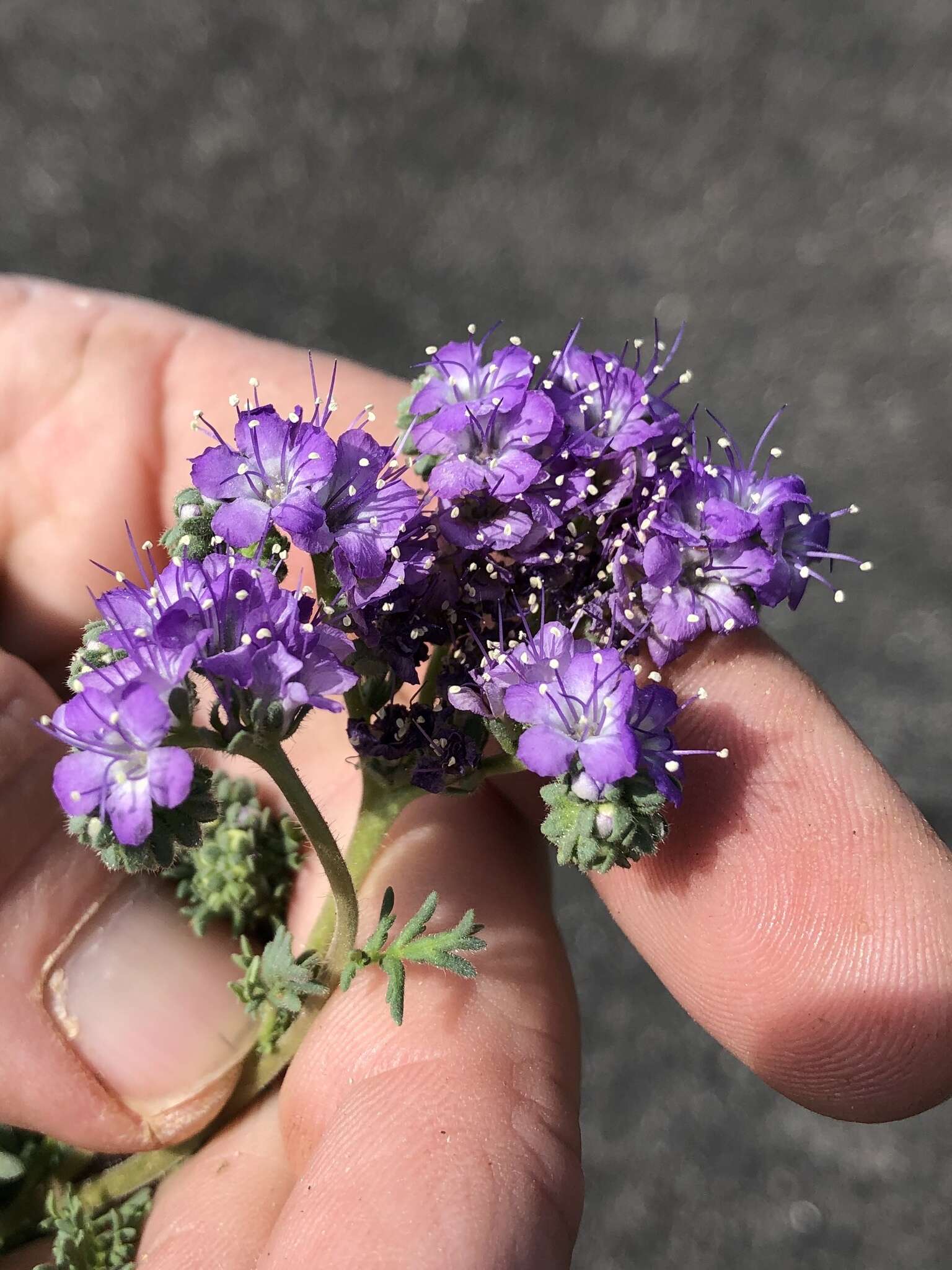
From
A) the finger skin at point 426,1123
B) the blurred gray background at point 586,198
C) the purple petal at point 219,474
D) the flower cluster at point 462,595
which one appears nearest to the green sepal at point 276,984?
the finger skin at point 426,1123

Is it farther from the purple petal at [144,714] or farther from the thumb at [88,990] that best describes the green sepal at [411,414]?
the thumb at [88,990]

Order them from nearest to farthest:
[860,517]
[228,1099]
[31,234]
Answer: [228,1099], [860,517], [31,234]

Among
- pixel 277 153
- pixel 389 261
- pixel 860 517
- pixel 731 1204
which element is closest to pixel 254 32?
pixel 277 153

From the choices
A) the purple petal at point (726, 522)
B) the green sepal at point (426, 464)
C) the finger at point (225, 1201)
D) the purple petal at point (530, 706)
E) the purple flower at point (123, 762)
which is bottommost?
the finger at point (225, 1201)

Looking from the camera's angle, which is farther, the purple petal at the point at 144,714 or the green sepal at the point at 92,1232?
the green sepal at the point at 92,1232

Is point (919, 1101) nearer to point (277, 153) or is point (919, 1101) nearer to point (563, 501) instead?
point (563, 501)

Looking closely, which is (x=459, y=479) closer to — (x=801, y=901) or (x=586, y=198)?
(x=801, y=901)

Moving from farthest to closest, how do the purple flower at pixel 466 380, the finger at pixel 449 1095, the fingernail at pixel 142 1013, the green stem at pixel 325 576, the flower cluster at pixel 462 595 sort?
the fingernail at pixel 142 1013, the purple flower at pixel 466 380, the finger at pixel 449 1095, the green stem at pixel 325 576, the flower cluster at pixel 462 595
